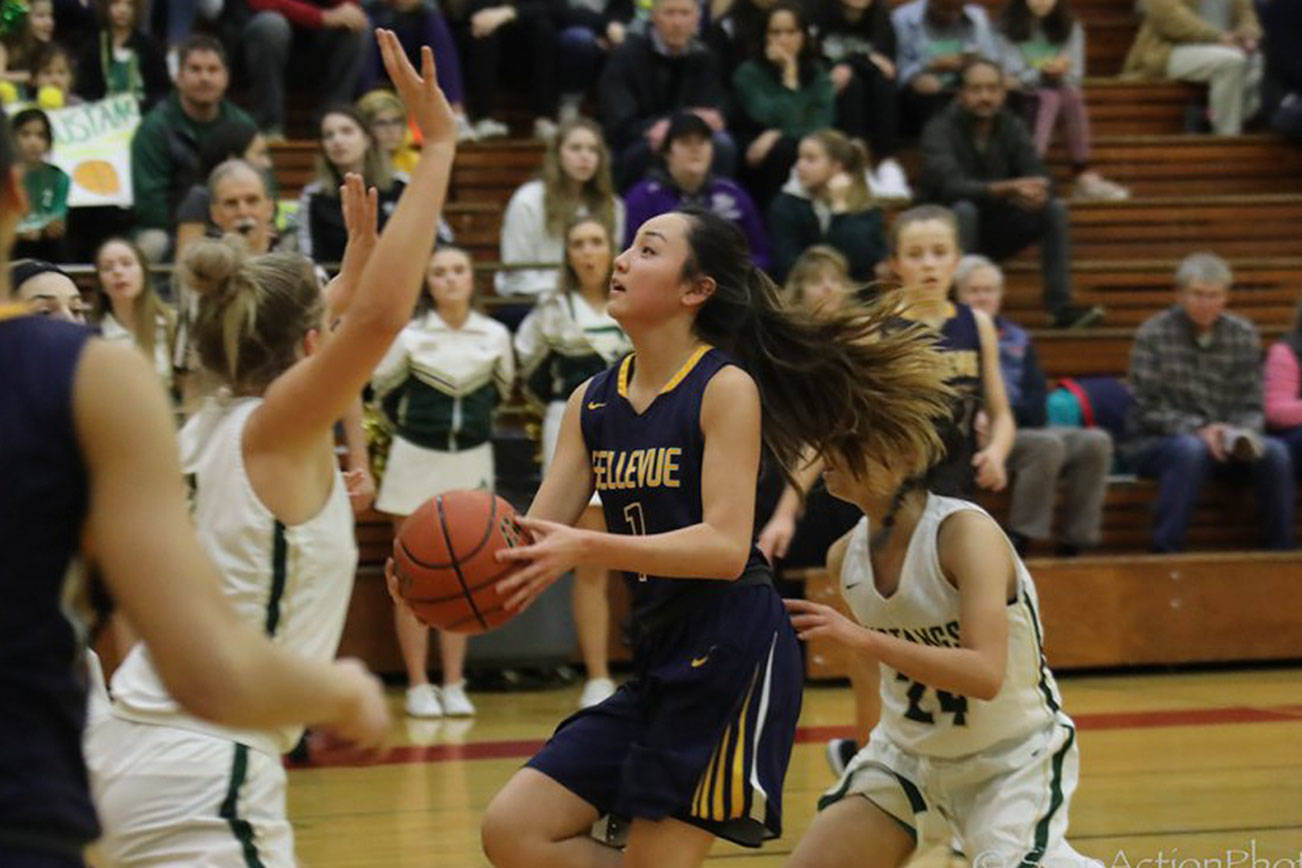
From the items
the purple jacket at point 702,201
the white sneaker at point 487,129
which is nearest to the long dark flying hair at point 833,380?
the purple jacket at point 702,201

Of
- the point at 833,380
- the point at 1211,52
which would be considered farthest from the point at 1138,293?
the point at 833,380

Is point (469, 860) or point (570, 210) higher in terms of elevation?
point (570, 210)

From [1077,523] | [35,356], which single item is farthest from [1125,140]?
[35,356]

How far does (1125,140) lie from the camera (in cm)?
1120

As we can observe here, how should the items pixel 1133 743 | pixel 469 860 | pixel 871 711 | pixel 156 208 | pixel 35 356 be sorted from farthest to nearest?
pixel 156 208, pixel 1133 743, pixel 871 711, pixel 469 860, pixel 35 356

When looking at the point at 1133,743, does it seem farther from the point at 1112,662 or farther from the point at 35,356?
the point at 35,356

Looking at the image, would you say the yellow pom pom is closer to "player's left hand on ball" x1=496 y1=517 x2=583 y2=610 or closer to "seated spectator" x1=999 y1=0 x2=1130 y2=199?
"seated spectator" x1=999 y1=0 x2=1130 y2=199

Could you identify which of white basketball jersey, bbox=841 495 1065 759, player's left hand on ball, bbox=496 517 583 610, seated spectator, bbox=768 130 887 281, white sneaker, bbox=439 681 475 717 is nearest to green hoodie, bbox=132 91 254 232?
seated spectator, bbox=768 130 887 281

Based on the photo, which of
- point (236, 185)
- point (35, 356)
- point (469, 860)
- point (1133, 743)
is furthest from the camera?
point (236, 185)

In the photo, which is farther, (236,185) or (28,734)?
(236,185)

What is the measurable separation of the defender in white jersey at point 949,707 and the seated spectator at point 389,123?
4.89 metres

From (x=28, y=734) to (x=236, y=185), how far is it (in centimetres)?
535

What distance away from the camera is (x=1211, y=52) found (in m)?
11.5

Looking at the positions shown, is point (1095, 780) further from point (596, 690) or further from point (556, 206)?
point (556, 206)
